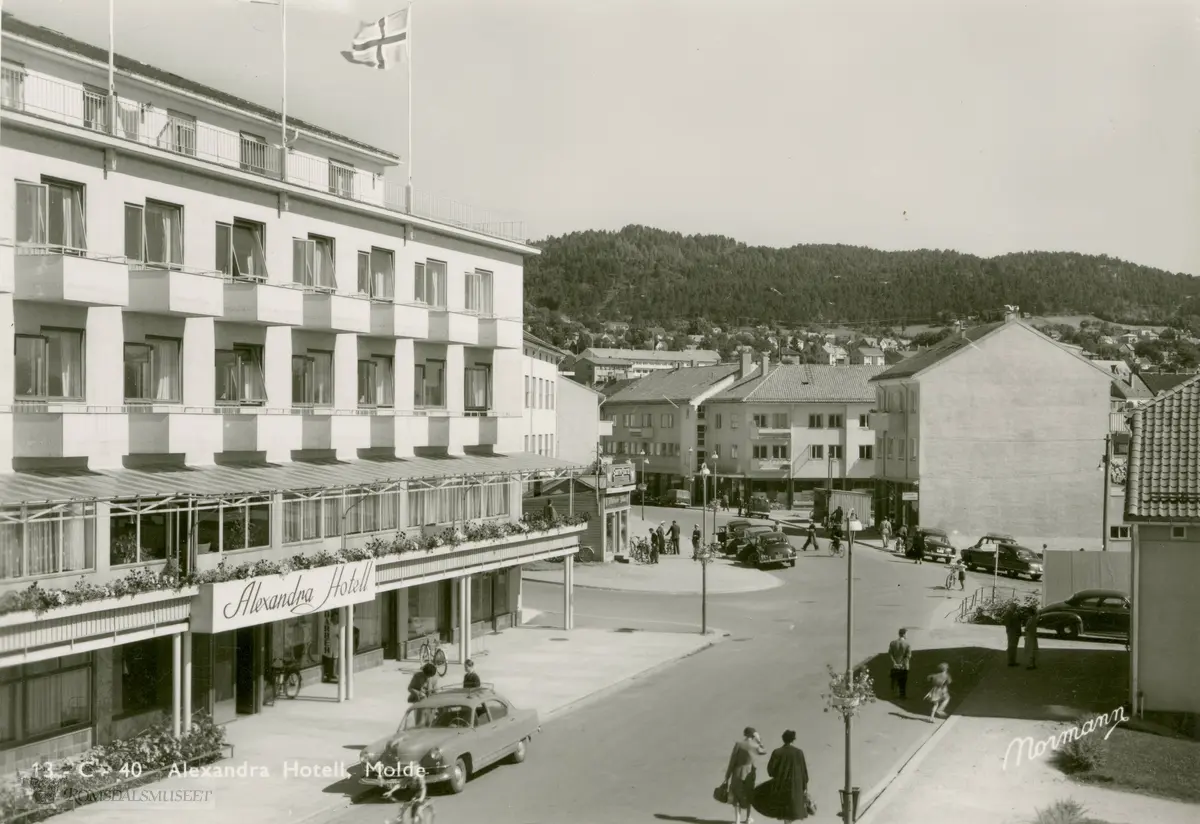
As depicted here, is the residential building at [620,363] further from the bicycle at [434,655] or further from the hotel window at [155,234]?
the hotel window at [155,234]

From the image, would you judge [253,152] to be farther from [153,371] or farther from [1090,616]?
[1090,616]

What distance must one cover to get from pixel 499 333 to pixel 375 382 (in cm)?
557

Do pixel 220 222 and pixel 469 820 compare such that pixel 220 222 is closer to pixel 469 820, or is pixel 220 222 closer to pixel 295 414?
pixel 295 414

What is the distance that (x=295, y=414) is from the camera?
31.0m

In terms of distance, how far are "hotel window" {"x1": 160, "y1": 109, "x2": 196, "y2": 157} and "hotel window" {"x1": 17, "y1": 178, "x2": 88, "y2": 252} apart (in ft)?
19.1

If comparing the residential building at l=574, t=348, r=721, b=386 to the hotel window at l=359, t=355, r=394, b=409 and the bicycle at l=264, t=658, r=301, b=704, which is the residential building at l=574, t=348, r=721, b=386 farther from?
the bicycle at l=264, t=658, r=301, b=704

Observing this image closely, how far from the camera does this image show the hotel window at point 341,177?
37.1 metres

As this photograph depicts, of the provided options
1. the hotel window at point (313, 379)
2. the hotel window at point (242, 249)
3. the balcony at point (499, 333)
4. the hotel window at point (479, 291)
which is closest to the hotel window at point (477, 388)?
the balcony at point (499, 333)

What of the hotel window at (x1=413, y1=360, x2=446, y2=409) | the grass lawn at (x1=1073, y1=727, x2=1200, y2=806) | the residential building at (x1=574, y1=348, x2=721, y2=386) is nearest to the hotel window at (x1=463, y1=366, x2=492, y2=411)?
the hotel window at (x1=413, y1=360, x2=446, y2=409)

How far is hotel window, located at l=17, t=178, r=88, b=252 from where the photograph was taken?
23.8 metres

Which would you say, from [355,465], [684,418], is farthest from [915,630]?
[684,418]

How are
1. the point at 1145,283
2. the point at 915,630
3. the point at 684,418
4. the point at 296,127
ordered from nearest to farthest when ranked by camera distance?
the point at 296,127 → the point at 915,630 → the point at 684,418 → the point at 1145,283

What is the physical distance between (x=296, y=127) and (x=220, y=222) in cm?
772

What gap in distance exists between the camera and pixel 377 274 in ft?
113
